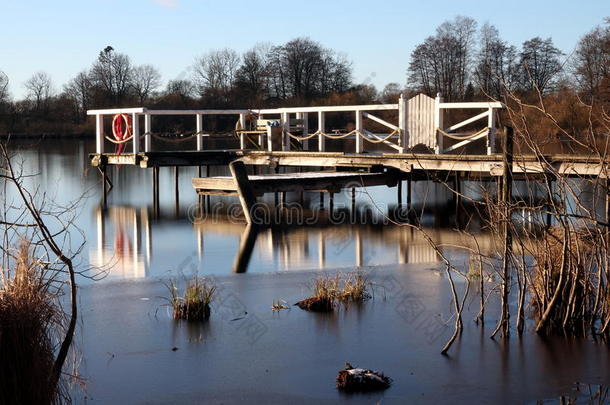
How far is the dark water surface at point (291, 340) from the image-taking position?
8078mm

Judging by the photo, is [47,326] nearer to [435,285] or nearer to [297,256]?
[435,285]

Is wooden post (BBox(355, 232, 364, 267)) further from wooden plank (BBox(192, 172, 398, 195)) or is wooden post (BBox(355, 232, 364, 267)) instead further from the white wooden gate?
the white wooden gate

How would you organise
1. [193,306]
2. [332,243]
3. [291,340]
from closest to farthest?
[291,340] < [193,306] < [332,243]

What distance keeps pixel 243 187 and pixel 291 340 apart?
10636mm

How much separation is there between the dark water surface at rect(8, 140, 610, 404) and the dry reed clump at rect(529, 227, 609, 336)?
0.36m

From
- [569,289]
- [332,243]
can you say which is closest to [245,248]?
[332,243]

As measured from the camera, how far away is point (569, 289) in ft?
32.1

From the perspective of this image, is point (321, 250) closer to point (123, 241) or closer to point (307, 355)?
point (123, 241)

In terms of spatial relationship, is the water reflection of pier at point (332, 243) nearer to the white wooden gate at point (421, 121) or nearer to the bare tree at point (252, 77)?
the white wooden gate at point (421, 121)

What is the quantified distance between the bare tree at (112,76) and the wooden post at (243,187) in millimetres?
55708

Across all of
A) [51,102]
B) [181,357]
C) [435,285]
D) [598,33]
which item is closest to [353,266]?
[435,285]

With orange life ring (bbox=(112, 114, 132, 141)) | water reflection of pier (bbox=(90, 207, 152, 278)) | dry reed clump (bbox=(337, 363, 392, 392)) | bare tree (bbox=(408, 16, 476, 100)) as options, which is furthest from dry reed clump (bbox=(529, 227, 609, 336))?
bare tree (bbox=(408, 16, 476, 100))

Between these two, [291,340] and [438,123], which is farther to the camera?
[438,123]

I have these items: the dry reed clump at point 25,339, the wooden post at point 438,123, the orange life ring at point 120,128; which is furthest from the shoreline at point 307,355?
the orange life ring at point 120,128
